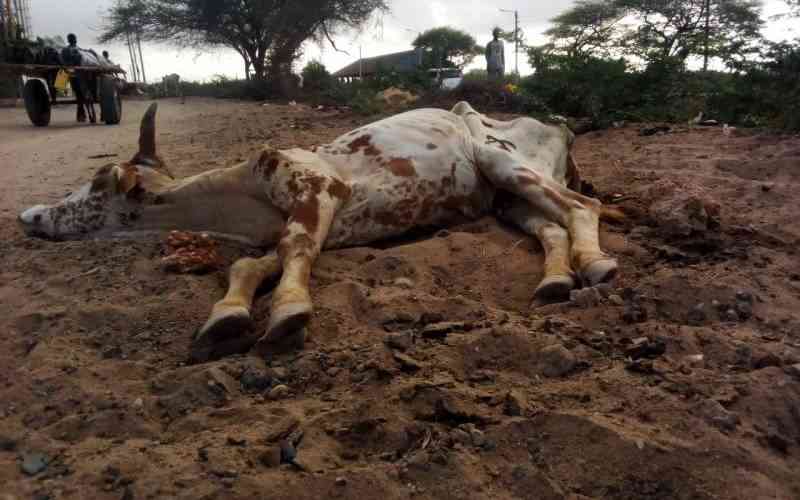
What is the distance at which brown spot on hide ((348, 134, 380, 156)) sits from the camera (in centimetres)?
389

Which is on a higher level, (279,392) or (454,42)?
(454,42)

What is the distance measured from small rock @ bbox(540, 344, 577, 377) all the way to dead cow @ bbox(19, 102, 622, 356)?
3.09 ft

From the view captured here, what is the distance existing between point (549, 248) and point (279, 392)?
1.84 meters

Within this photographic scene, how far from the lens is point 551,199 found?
388cm

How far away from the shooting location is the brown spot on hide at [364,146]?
389 centimetres

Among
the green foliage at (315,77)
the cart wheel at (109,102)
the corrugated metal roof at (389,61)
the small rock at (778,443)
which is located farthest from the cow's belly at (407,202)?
the corrugated metal roof at (389,61)

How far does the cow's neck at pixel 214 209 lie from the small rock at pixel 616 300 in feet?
5.72

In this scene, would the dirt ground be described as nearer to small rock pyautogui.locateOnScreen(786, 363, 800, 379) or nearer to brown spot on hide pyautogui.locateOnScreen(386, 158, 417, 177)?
small rock pyautogui.locateOnScreen(786, 363, 800, 379)

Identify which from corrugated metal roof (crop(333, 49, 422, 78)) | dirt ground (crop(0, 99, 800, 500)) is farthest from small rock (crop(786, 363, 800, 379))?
corrugated metal roof (crop(333, 49, 422, 78))

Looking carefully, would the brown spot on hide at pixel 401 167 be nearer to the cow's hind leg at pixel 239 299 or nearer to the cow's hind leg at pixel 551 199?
the cow's hind leg at pixel 551 199

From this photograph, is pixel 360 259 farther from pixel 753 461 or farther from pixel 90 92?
pixel 90 92

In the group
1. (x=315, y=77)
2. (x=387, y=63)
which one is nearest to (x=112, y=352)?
(x=315, y=77)

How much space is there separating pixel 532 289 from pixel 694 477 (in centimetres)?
152

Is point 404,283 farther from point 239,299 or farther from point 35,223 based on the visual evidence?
point 35,223
